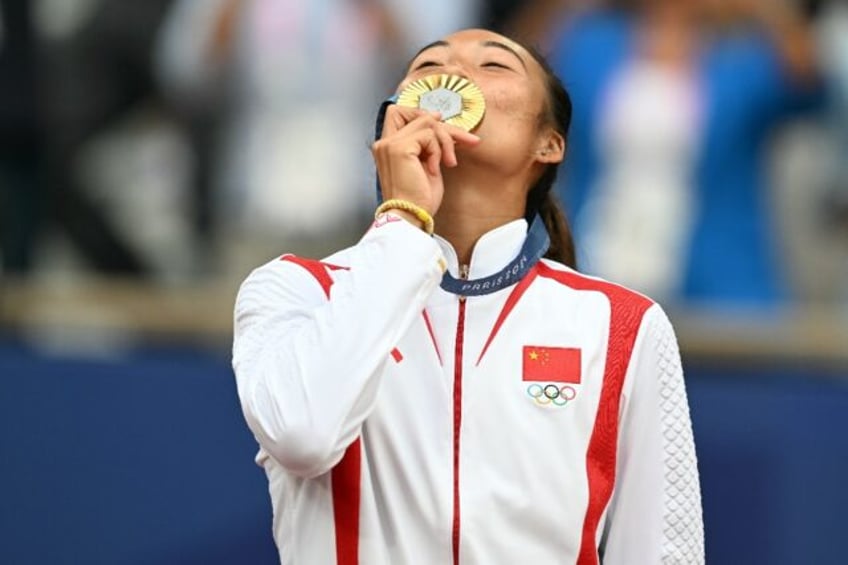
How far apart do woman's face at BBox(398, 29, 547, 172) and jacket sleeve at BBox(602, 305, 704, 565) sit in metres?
0.37

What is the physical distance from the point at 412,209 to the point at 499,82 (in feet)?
1.09

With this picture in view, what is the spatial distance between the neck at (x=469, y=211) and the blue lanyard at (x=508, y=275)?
7 cm

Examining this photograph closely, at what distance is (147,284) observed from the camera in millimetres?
5316

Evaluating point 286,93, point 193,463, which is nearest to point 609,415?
point 193,463

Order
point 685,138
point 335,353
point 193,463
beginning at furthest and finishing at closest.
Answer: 1. point 685,138
2. point 193,463
3. point 335,353

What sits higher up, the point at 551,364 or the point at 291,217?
the point at 291,217

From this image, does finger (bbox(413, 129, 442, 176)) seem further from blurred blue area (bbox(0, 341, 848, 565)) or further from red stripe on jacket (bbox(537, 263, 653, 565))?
blurred blue area (bbox(0, 341, 848, 565))

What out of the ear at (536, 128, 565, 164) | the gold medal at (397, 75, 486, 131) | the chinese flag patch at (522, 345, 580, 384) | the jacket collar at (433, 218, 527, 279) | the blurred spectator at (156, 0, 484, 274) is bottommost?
the chinese flag patch at (522, 345, 580, 384)

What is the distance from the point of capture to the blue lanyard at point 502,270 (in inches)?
107

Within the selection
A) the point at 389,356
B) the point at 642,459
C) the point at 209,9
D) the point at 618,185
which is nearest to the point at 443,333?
the point at 389,356

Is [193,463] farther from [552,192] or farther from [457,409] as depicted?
[457,409]

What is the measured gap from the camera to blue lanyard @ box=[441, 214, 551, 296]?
8.89 feet

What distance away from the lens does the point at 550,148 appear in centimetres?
292

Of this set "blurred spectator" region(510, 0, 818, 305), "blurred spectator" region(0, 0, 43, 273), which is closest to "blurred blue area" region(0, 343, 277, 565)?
"blurred spectator" region(0, 0, 43, 273)
